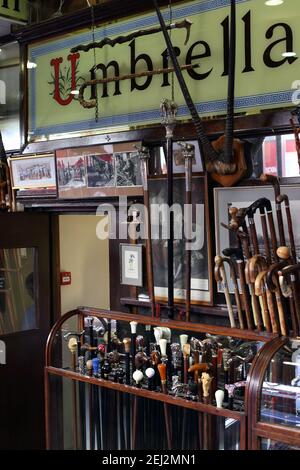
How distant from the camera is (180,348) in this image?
2910mm

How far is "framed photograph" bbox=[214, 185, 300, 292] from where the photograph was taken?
113 inches

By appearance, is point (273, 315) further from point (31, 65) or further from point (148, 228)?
point (31, 65)

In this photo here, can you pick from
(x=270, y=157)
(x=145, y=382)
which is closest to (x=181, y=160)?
(x=270, y=157)

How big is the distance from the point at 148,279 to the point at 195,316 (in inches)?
13.4

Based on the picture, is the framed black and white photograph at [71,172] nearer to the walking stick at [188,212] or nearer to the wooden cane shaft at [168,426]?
the walking stick at [188,212]

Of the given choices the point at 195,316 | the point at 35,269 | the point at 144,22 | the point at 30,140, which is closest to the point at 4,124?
the point at 30,140

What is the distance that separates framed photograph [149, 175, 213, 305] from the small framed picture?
109 mm

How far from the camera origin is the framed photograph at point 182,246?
3.25 metres

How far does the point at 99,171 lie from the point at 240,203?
105cm

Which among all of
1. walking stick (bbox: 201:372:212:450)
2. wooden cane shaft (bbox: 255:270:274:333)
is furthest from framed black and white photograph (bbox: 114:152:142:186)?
walking stick (bbox: 201:372:212:450)

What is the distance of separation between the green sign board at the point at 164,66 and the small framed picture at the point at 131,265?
0.76 metres

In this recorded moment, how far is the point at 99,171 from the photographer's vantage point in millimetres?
3740

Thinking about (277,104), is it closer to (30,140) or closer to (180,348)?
(180,348)

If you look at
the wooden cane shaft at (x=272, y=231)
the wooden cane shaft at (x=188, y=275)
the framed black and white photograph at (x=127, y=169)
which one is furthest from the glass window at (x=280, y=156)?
the framed black and white photograph at (x=127, y=169)
